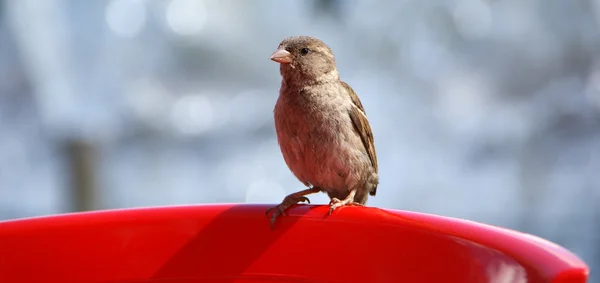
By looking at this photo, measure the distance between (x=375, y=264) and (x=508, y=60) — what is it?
308cm

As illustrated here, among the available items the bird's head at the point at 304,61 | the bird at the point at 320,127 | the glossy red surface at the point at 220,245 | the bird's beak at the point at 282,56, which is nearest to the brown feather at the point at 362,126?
the bird at the point at 320,127

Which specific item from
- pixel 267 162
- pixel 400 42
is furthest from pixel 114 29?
pixel 400 42

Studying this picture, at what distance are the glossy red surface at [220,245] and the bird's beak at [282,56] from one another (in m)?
0.86

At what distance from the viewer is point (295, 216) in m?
1.51

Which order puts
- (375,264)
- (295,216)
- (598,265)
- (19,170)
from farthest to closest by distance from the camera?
(19,170), (598,265), (295,216), (375,264)

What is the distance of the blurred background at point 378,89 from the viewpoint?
4129mm

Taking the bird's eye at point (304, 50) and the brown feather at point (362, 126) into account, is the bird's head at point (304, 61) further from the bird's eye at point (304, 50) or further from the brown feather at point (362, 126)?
the brown feather at point (362, 126)

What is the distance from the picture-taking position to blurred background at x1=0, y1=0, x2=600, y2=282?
13.5 feet

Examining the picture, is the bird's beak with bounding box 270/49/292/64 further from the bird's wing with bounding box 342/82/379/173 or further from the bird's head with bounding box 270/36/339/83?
the bird's wing with bounding box 342/82/379/173

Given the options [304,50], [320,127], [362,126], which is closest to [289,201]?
[320,127]

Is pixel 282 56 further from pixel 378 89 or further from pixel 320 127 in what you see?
pixel 378 89

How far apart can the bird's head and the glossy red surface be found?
903 millimetres

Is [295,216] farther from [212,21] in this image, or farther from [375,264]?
[212,21]

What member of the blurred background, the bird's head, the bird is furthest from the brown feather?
the blurred background
